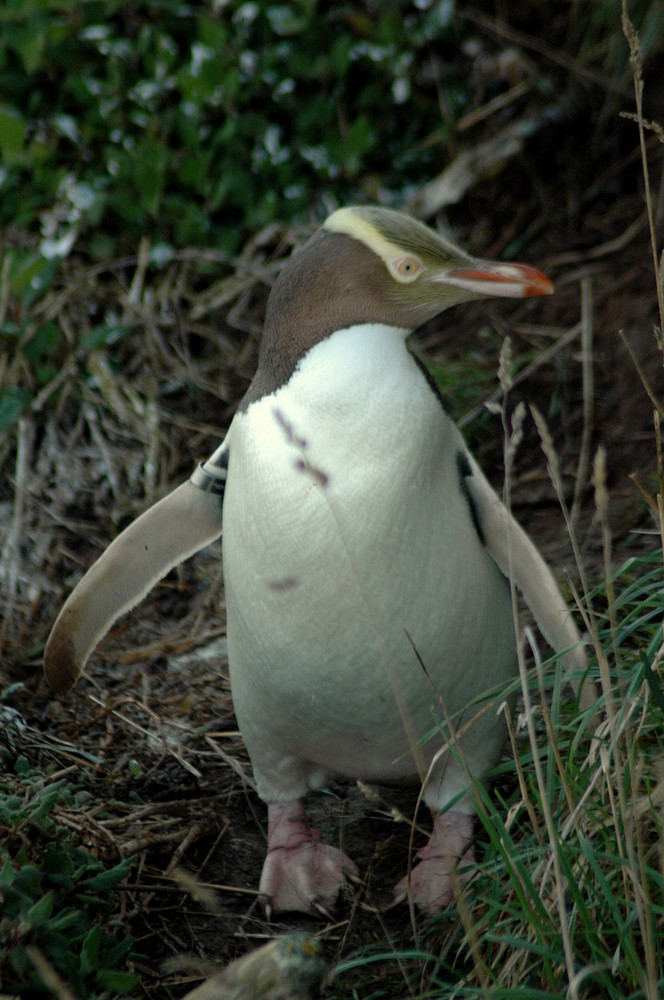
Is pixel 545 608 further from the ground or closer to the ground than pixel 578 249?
further from the ground

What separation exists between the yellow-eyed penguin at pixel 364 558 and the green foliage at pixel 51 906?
0.44 meters

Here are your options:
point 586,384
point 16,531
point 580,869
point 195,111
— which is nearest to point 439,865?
point 580,869

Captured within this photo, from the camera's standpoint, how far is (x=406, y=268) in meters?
2.17

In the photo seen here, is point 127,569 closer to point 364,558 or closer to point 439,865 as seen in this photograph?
point 364,558

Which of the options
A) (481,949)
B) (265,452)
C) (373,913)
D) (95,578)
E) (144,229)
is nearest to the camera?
(481,949)

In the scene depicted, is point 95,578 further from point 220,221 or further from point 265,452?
point 220,221

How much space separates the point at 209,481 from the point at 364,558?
0.54 meters

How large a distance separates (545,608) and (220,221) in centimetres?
249

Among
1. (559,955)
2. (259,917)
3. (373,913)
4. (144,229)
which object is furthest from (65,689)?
(144,229)

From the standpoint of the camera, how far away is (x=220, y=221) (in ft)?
14.1

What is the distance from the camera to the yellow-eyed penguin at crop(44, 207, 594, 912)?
204cm

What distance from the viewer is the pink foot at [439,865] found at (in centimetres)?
219

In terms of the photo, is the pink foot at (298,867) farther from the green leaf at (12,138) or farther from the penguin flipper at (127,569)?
the green leaf at (12,138)

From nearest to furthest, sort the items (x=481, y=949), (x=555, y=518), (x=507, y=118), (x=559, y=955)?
1. (x=559, y=955)
2. (x=481, y=949)
3. (x=555, y=518)
4. (x=507, y=118)
